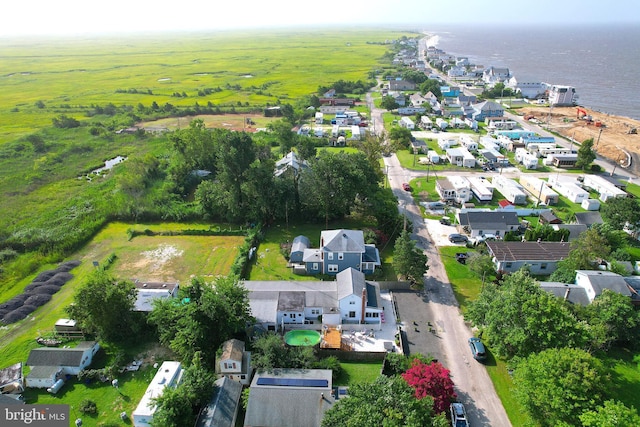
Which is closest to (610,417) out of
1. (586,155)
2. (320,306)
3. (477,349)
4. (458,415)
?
(458,415)

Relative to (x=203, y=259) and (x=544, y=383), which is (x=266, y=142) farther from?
(x=544, y=383)

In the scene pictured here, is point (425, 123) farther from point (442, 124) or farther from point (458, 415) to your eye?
point (458, 415)

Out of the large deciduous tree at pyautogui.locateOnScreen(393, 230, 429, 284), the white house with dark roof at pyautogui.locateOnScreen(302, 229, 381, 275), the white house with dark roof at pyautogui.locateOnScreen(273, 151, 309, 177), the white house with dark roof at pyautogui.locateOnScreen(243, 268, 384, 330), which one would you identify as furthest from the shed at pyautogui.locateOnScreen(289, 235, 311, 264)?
the white house with dark roof at pyautogui.locateOnScreen(273, 151, 309, 177)

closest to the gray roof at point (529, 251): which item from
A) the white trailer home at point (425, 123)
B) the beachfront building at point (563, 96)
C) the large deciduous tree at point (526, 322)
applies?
the large deciduous tree at point (526, 322)

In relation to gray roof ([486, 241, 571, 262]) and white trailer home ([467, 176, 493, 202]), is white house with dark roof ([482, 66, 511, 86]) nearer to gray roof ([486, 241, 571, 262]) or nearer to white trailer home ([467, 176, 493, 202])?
white trailer home ([467, 176, 493, 202])

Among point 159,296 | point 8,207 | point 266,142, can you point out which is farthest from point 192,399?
point 266,142
